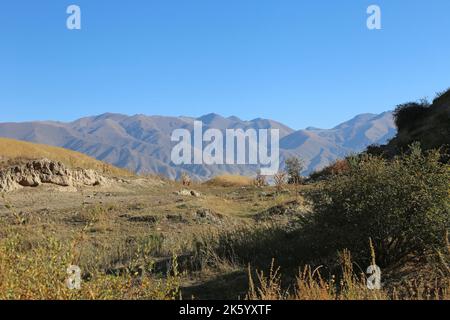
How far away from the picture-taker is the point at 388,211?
8.68m

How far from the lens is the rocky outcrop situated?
969 inches

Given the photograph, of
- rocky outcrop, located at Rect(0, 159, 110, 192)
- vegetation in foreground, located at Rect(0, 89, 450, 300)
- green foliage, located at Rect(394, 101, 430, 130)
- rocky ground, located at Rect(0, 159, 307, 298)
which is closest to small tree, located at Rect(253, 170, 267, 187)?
rocky ground, located at Rect(0, 159, 307, 298)

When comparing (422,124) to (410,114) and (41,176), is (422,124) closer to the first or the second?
(410,114)

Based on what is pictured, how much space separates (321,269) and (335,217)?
999 mm

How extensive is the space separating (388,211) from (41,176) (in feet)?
68.4

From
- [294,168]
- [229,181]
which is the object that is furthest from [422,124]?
[229,181]

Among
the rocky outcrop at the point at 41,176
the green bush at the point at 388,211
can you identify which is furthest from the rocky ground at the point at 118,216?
the green bush at the point at 388,211

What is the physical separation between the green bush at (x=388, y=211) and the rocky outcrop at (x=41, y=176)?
18.7 metres

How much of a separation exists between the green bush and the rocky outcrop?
18.7 m

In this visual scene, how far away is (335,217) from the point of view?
9.38 m

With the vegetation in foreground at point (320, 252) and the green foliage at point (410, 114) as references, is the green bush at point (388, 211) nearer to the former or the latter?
the vegetation in foreground at point (320, 252)
